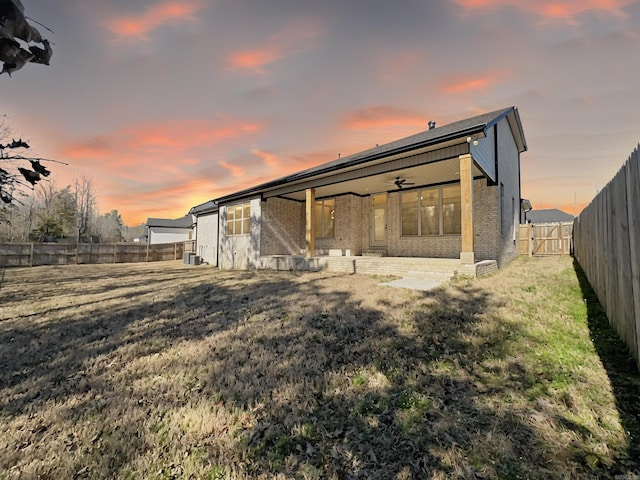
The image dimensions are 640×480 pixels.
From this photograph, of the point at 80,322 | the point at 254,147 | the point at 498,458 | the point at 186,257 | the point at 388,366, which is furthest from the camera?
the point at 186,257

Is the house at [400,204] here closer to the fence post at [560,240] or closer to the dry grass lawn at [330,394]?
the fence post at [560,240]

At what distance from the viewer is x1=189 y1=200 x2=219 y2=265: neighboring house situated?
17.9 meters

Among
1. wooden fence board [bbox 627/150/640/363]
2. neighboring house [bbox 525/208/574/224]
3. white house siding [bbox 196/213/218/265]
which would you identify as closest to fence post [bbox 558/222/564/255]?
wooden fence board [bbox 627/150/640/363]

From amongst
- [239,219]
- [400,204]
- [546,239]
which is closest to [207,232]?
[239,219]

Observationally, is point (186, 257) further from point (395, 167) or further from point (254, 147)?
point (395, 167)

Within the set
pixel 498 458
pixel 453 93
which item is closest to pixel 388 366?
pixel 498 458

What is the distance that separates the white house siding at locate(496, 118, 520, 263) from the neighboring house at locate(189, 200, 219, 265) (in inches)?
585

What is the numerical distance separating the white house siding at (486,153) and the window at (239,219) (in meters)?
10.7

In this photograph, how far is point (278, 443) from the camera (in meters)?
2.19

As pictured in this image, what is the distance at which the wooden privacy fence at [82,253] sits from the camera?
17.3m

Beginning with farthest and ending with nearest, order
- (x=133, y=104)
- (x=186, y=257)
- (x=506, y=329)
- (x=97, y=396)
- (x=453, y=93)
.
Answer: (x=186, y=257) → (x=453, y=93) → (x=133, y=104) → (x=506, y=329) → (x=97, y=396)

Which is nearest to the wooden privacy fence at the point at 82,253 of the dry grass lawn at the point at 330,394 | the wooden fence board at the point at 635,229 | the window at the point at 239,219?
the window at the point at 239,219

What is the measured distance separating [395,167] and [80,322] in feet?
29.6

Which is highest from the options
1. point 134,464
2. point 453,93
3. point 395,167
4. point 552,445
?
point 453,93
